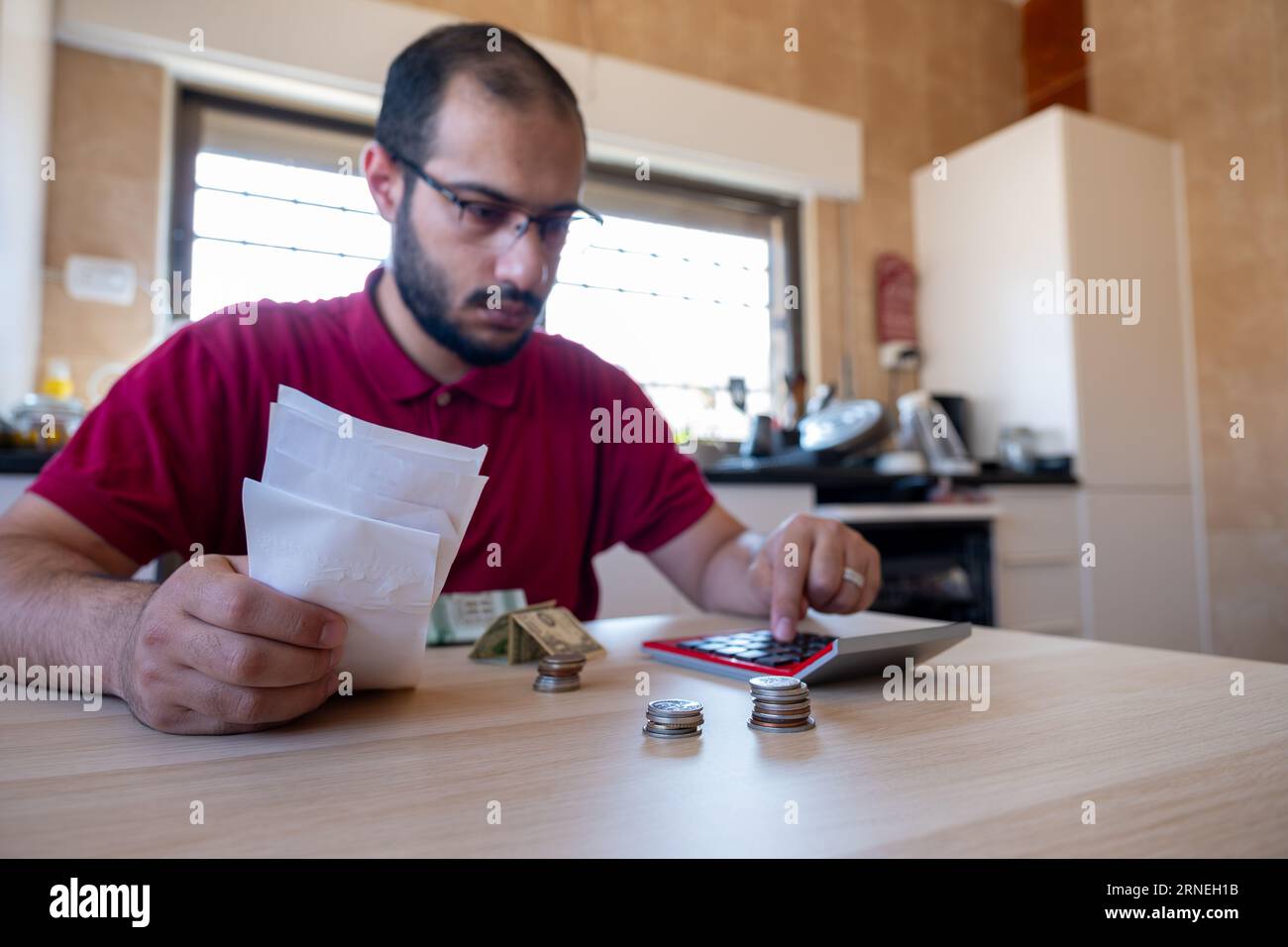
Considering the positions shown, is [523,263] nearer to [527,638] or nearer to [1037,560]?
[527,638]

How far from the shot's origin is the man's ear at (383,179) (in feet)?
3.59

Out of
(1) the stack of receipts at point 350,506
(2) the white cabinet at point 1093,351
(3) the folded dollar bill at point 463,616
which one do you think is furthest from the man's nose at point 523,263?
(2) the white cabinet at point 1093,351

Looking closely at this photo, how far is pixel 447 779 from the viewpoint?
1.20 feet

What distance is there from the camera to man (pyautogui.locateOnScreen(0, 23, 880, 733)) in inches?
31.5

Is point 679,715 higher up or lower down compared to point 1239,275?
lower down

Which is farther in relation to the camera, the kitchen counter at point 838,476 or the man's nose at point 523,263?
the kitchen counter at point 838,476

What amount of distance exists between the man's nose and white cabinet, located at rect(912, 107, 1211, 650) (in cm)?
192

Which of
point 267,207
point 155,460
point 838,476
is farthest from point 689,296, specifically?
point 155,460

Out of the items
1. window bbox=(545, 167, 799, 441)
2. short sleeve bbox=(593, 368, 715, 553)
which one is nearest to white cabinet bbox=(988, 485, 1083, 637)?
window bbox=(545, 167, 799, 441)

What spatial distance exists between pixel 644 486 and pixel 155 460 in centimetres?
61

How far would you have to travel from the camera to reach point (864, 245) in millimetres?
3115

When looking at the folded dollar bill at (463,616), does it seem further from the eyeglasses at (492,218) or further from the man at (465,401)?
the eyeglasses at (492,218)

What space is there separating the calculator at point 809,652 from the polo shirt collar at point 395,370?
51 cm
